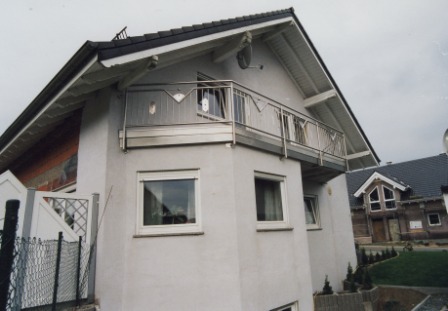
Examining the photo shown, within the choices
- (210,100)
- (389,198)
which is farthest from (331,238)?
(389,198)

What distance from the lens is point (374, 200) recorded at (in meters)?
A: 36.2

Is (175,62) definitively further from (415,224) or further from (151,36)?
(415,224)

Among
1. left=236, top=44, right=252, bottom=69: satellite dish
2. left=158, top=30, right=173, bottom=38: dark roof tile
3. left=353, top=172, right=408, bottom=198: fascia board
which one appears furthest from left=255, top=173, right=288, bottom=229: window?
left=353, top=172, right=408, bottom=198: fascia board

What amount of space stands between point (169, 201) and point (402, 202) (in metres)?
34.7

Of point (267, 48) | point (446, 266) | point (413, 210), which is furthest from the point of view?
point (413, 210)

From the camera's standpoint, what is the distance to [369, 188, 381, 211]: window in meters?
35.9

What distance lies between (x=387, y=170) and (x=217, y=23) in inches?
1504

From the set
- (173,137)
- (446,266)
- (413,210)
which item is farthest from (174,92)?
(413,210)

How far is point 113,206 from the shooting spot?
17.0 ft

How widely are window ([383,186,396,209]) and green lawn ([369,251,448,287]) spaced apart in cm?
2127

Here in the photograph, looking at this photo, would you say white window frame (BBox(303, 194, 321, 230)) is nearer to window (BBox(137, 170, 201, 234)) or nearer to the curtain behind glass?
the curtain behind glass

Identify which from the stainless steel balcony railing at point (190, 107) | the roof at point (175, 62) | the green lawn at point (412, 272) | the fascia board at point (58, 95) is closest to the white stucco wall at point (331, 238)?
the green lawn at point (412, 272)

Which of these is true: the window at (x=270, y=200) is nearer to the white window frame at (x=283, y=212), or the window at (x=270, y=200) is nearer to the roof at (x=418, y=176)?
the white window frame at (x=283, y=212)

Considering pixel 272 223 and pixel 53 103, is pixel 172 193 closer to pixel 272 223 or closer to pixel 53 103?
pixel 272 223
